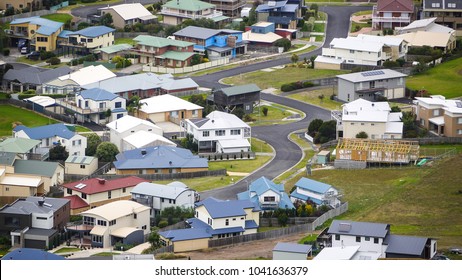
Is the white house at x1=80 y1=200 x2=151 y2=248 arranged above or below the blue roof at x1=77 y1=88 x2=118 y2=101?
below

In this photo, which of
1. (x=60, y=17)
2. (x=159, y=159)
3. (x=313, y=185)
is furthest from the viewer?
(x=60, y=17)

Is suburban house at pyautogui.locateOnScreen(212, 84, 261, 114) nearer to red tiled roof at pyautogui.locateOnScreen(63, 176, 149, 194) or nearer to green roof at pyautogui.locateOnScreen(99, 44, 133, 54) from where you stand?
green roof at pyautogui.locateOnScreen(99, 44, 133, 54)

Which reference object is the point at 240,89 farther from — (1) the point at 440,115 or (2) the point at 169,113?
(1) the point at 440,115

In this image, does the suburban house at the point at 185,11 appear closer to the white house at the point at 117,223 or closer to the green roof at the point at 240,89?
the green roof at the point at 240,89

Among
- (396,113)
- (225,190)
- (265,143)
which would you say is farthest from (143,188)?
(396,113)

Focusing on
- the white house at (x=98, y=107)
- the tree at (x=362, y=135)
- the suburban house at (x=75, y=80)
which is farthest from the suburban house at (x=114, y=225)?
the suburban house at (x=75, y=80)

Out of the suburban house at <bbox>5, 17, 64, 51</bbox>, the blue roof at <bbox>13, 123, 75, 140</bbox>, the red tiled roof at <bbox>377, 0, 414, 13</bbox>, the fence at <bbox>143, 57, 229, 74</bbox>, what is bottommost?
the blue roof at <bbox>13, 123, 75, 140</bbox>

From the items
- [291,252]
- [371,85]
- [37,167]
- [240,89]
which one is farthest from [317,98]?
[291,252]

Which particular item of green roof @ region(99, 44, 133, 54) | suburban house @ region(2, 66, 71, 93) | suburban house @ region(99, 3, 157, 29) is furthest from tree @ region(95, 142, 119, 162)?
suburban house @ region(99, 3, 157, 29)
